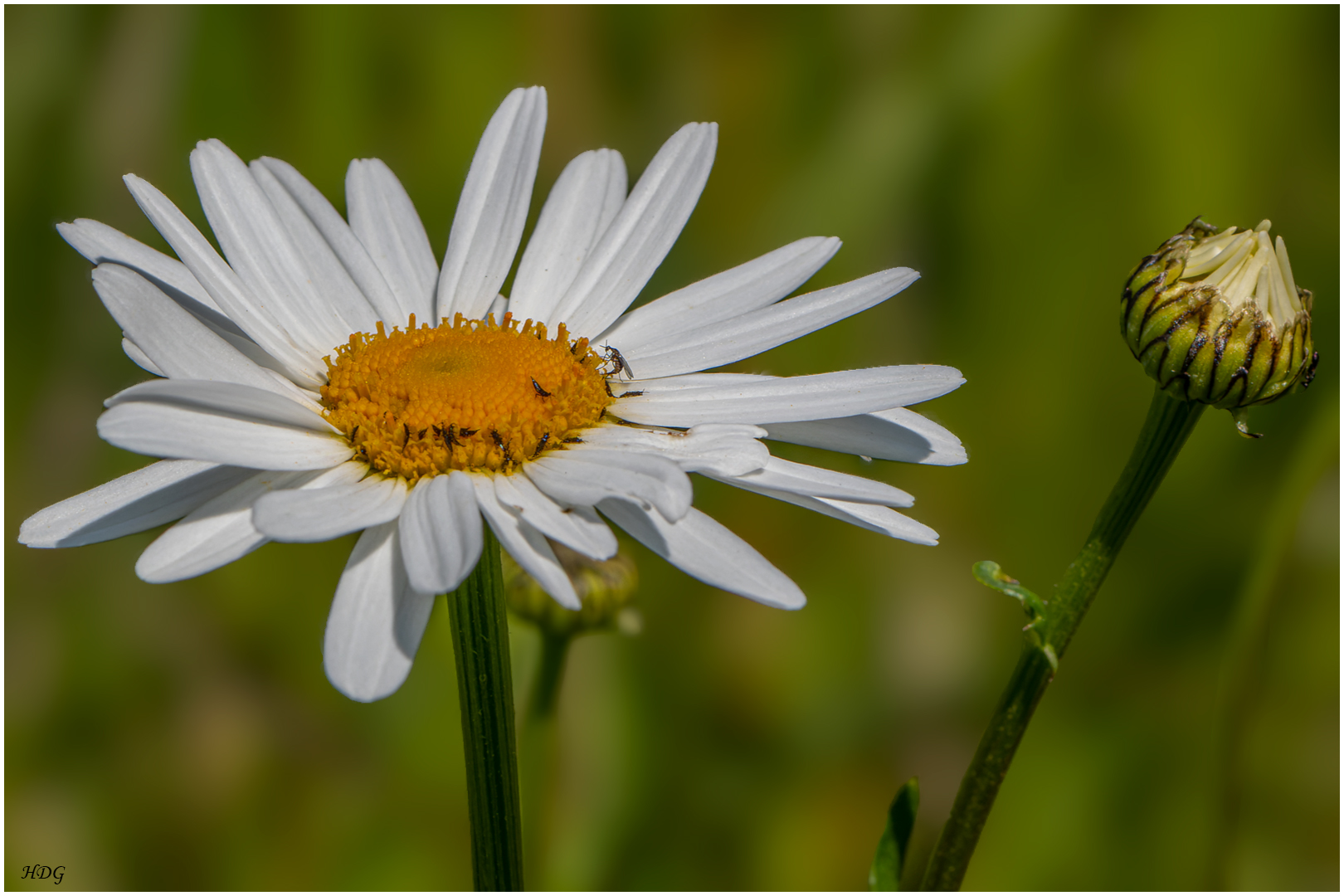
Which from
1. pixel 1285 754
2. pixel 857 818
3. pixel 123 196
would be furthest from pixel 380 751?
pixel 1285 754

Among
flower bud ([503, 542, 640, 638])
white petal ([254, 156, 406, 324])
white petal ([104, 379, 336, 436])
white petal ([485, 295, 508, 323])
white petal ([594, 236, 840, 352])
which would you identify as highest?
white petal ([254, 156, 406, 324])

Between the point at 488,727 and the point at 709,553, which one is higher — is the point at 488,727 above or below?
below

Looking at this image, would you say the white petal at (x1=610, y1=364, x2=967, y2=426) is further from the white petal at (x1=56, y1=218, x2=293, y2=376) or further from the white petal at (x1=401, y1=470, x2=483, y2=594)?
the white petal at (x1=56, y1=218, x2=293, y2=376)

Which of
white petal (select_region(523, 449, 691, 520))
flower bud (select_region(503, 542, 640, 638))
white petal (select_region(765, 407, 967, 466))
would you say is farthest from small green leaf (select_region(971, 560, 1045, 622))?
flower bud (select_region(503, 542, 640, 638))

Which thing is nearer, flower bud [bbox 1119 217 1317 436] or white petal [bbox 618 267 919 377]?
flower bud [bbox 1119 217 1317 436]

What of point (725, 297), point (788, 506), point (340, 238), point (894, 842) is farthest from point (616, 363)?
point (788, 506)

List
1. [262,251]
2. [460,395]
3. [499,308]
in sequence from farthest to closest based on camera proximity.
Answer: [499,308] → [262,251] → [460,395]

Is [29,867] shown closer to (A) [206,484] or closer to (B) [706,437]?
(A) [206,484]

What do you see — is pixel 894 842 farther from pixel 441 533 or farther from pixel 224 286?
pixel 224 286

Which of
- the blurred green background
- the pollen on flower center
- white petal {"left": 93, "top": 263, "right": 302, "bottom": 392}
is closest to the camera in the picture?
white petal {"left": 93, "top": 263, "right": 302, "bottom": 392}
